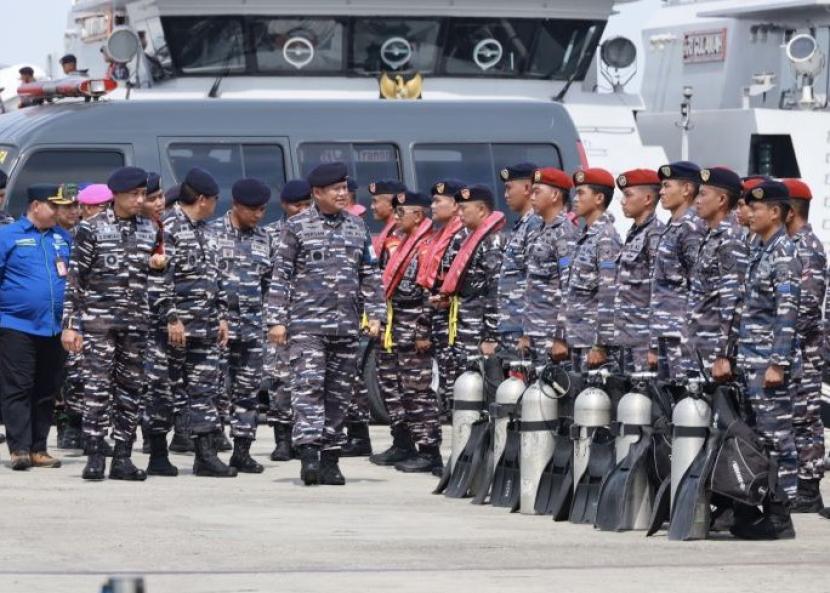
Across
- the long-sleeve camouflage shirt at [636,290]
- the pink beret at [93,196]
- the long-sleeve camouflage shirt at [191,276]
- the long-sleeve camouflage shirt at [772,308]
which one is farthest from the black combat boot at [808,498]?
the pink beret at [93,196]

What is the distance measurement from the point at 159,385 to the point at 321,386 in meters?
1.10

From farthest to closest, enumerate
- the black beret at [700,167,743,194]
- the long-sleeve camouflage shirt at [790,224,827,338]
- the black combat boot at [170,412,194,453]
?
the black combat boot at [170,412,194,453] → the black beret at [700,167,743,194] → the long-sleeve camouflage shirt at [790,224,827,338]

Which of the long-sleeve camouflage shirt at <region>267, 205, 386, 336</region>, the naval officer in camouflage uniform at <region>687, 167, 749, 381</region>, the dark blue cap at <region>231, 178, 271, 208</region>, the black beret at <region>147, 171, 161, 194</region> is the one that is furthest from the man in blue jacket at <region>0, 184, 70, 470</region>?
the naval officer in camouflage uniform at <region>687, 167, 749, 381</region>

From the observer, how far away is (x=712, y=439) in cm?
1116

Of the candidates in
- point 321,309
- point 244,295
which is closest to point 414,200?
point 244,295

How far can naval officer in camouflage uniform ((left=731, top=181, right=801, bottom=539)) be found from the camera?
1139 cm

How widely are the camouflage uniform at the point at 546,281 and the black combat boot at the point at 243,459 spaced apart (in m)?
1.89

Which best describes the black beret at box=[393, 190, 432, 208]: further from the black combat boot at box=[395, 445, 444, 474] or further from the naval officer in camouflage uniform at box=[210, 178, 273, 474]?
the black combat boot at box=[395, 445, 444, 474]

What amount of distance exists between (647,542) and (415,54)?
12.2 meters

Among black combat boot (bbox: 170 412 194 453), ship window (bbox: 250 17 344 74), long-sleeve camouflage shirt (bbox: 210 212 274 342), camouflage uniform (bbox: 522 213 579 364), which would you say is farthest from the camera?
ship window (bbox: 250 17 344 74)

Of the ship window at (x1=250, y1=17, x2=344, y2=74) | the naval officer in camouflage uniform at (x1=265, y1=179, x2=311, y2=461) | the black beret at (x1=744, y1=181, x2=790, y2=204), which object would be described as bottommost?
the naval officer in camouflage uniform at (x1=265, y1=179, x2=311, y2=461)

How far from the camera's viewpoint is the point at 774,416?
1147 cm

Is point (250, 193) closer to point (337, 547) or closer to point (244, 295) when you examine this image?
point (244, 295)

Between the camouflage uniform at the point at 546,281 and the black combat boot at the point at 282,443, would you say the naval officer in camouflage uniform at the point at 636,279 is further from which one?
the black combat boot at the point at 282,443
